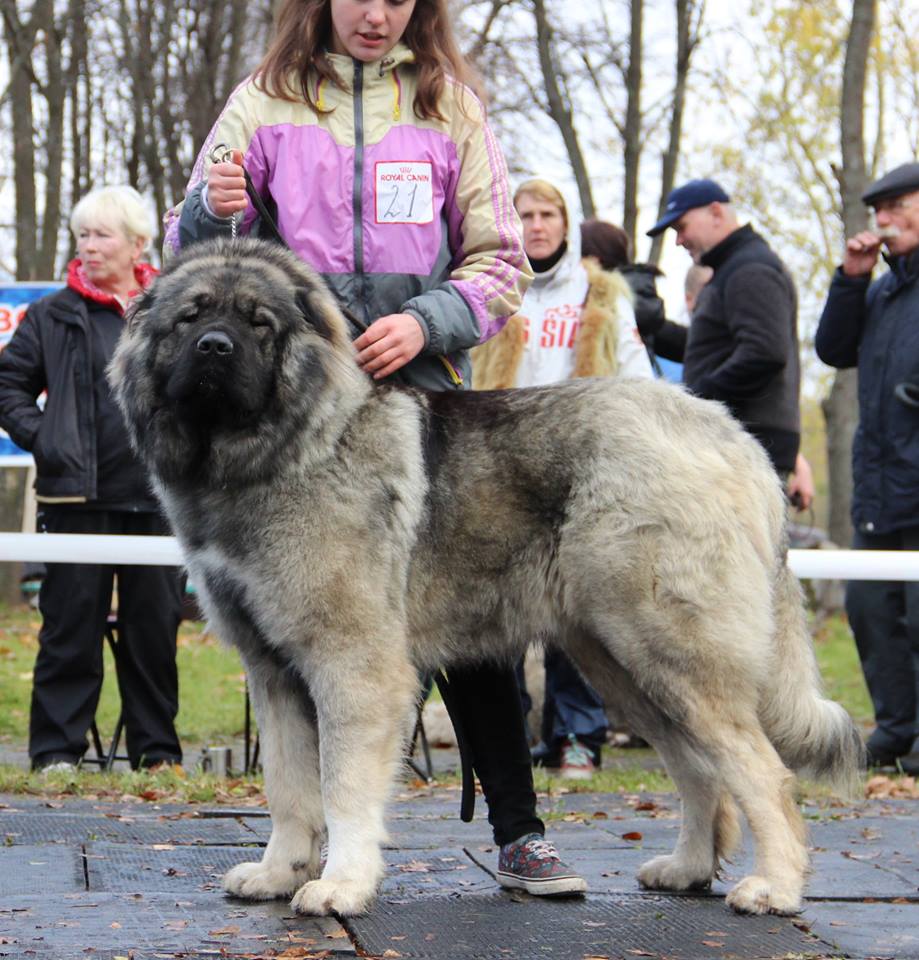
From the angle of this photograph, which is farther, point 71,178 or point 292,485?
point 71,178

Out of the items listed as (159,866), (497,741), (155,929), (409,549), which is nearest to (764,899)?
(497,741)

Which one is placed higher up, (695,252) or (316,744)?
(695,252)

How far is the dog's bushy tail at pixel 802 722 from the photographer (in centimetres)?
381

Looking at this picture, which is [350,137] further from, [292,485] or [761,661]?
[761,661]

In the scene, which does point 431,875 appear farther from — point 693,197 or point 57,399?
point 693,197

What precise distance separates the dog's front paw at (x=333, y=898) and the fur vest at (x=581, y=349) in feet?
10.9

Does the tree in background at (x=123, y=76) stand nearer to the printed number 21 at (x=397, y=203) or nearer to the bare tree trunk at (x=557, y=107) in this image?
the bare tree trunk at (x=557, y=107)

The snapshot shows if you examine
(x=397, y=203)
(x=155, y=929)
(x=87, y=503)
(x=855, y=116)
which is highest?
(x=855, y=116)

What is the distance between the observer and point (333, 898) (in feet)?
11.0

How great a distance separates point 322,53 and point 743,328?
3166mm

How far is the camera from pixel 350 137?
3771 millimetres

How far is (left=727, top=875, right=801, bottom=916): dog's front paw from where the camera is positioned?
11.6 feet

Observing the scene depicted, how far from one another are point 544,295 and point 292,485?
3268 mm

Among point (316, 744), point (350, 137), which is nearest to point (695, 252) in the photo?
point (350, 137)
